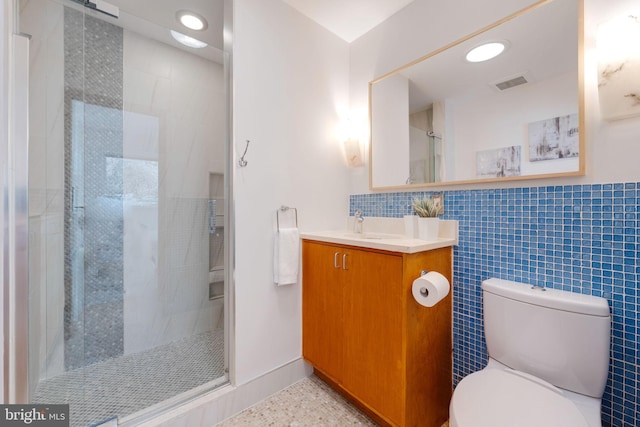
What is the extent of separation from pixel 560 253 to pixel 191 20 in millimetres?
2638

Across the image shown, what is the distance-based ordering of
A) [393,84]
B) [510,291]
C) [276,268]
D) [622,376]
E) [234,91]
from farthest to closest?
[393,84], [276,268], [234,91], [510,291], [622,376]

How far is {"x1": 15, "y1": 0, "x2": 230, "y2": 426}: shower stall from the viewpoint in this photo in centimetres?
132

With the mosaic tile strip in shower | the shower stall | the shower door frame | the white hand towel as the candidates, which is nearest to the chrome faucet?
the white hand towel

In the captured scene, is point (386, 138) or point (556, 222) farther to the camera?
point (386, 138)

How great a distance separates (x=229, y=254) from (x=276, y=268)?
30 cm

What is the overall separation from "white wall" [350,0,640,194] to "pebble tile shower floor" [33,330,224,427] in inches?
65.2

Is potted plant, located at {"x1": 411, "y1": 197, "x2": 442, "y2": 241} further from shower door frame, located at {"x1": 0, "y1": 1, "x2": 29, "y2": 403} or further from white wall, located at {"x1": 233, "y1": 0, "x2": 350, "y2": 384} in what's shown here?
shower door frame, located at {"x1": 0, "y1": 1, "x2": 29, "y2": 403}

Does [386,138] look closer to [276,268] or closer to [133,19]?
[276,268]

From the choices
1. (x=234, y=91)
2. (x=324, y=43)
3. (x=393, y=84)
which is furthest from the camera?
(x=324, y=43)

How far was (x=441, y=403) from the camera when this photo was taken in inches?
55.4

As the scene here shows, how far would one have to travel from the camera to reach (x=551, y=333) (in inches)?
41.3

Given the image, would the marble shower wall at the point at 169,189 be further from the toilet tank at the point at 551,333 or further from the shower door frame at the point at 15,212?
the toilet tank at the point at 551,333

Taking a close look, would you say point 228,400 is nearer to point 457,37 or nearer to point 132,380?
point 132,380

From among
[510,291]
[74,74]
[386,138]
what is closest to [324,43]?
[386,138]
